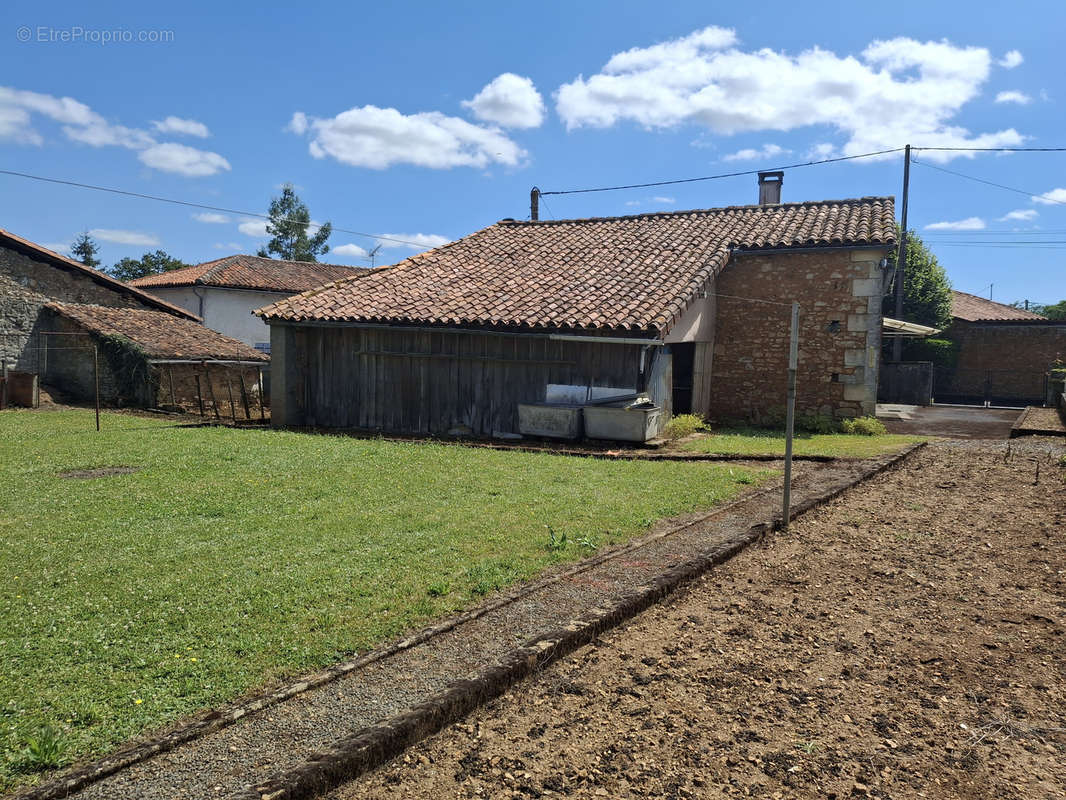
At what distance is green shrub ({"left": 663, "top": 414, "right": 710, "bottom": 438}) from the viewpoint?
1351 centimetres

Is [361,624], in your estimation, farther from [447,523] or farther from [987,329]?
[987,329]

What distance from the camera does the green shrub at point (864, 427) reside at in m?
14.4

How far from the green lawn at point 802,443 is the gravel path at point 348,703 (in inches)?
277

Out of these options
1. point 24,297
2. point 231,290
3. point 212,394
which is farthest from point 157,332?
point 231,290

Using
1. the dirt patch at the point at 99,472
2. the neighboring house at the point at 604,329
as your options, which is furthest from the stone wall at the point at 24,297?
the dirt patch at the point at 99,472

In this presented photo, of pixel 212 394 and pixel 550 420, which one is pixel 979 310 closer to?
pixel 550 420

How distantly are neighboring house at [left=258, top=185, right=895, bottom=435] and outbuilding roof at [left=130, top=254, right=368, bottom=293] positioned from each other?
18598 millimetres

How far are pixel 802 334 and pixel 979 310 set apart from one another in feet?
72.3

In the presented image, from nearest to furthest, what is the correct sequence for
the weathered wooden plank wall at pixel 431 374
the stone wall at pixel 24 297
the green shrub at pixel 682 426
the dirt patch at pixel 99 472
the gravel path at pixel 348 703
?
the gravel path at pixel 348 703 → the dirt patch at pixel 99 472 → the green shrub at pixel 682 426 → the weathered wooden plank wall at pixel 431 374 → the stone wall at pixel 24 297

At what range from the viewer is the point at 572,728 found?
323 cm

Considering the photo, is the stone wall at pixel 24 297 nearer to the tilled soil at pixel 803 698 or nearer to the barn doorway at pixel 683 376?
the barn doorway at pixel 683 376

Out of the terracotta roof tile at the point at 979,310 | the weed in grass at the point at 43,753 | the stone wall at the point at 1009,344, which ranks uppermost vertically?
the terracotta roof tile at the point at 979,310

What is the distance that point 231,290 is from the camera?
1284 inches

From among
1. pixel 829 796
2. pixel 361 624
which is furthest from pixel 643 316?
pixel 829 796
